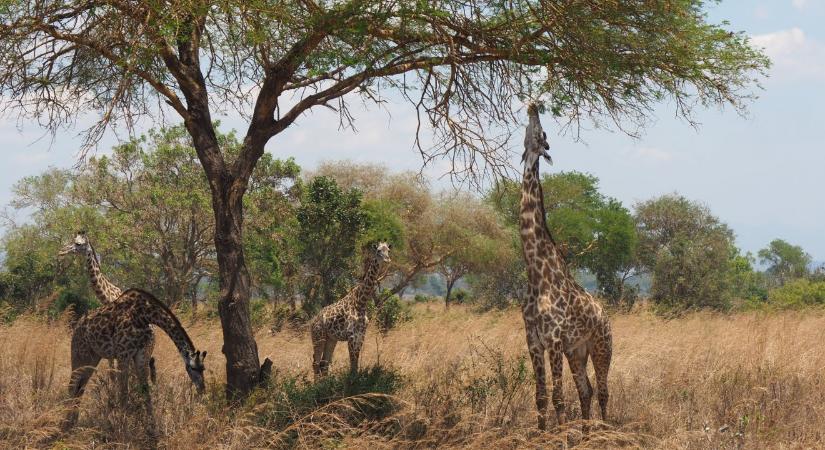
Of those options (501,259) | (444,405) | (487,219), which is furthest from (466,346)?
(487,219)

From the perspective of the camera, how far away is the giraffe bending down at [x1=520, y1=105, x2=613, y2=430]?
7859 mm

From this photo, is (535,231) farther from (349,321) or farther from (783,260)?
(783,260)

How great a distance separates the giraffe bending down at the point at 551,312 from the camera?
7.86 m

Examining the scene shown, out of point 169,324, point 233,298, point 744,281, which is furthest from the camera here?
point 744,281

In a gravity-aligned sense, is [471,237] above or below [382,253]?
above

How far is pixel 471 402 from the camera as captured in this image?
353 inches

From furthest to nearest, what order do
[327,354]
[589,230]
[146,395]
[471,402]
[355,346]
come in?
[589,230] < [327,354] < [355,346] < [471,402] < [146,395]

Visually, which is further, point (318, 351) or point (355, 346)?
point (318, 351)

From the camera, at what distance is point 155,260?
1022 inches

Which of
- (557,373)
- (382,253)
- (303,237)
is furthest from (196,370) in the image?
(303,237)

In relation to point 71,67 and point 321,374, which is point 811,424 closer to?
point 321,374

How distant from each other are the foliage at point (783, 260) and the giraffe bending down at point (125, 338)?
67.6 metres

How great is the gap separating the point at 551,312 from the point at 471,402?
65.8 inches

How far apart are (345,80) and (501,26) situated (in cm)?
216
